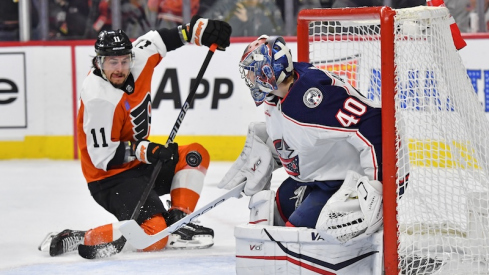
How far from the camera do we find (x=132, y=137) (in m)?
3.80

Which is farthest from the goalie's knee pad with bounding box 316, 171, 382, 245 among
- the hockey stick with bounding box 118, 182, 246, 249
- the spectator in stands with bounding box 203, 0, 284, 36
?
the spectator in stands with bounding box 203, 0, 284, 36

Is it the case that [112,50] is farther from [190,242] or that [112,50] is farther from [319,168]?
[319,168]

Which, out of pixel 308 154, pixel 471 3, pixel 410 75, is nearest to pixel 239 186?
pixel 308 154

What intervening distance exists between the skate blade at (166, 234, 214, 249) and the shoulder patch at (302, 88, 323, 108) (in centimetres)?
104

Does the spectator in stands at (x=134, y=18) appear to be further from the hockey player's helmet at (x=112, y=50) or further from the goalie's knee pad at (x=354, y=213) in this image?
the goalie's knee pad at (x=354, y=213)

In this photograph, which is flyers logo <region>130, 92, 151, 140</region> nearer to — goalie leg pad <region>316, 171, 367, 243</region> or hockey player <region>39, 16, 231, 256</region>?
hockey player <region>39, 16, 231, 256</region>

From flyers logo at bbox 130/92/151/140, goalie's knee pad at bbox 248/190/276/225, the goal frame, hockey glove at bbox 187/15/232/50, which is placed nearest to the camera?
the goal frame

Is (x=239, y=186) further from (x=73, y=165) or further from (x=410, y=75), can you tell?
(x=73, y=165)

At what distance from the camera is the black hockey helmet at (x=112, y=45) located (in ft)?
11.7

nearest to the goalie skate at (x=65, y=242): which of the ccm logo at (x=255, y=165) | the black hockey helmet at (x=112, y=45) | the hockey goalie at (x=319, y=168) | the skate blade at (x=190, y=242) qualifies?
the skate blade at (x=190, y=242)

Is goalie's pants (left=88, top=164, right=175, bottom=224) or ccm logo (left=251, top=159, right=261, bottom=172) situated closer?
ccm logo (left=251, top=159, right=261, bottom=172)

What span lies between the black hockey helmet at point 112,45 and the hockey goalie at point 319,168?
0.85 metres

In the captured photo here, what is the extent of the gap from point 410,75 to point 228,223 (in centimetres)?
141

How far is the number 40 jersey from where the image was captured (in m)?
2.73
